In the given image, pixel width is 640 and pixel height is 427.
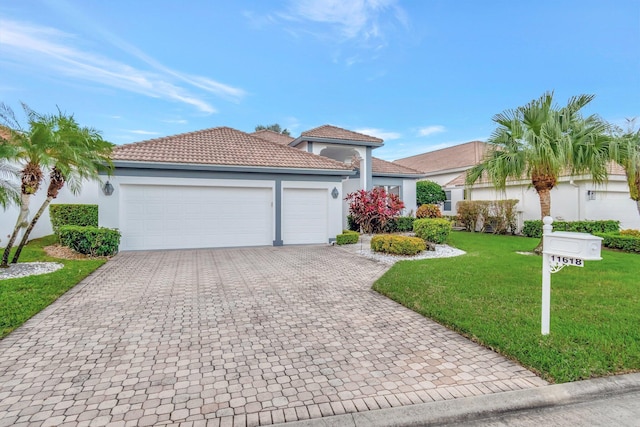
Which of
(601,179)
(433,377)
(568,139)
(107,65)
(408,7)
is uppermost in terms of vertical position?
(408,7)

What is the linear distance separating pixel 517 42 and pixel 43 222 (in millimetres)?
22089

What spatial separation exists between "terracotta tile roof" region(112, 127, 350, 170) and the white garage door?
4.01ft

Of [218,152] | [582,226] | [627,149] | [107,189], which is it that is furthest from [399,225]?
[107,189]

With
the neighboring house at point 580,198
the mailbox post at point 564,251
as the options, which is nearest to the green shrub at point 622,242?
the neighboring house at point 580,198

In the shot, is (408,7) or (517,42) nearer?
(408,7)

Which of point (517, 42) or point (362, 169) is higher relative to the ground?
point (517, 42)

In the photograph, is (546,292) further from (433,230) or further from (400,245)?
(433,230)

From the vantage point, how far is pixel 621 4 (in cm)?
1055

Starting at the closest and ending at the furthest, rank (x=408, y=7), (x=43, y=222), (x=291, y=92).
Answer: (x=408, y=7) < (x=43, y=222) < (x=291, y=92)

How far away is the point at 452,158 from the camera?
1109 inches

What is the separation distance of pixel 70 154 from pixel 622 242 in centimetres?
1905

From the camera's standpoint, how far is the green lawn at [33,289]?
4.86 metres

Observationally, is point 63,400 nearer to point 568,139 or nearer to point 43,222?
point 568,139

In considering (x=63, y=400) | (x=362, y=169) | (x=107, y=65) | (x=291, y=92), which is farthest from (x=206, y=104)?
(x=63, y=400)
